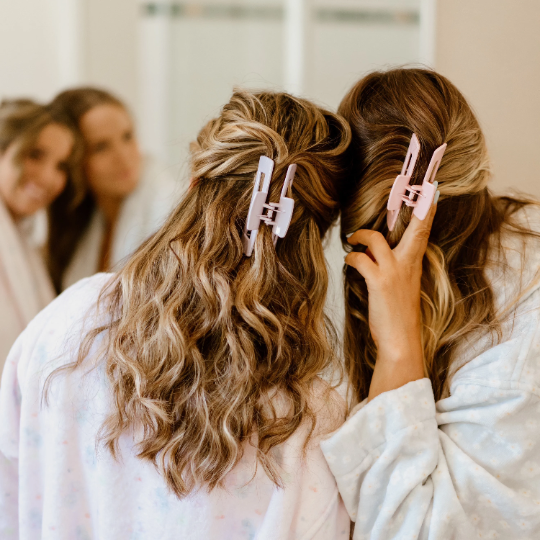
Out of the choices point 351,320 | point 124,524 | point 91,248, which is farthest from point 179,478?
point 91,248

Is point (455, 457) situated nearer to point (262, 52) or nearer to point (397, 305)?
point (397, 305)

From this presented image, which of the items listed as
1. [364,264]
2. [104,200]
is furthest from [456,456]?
[104,200]

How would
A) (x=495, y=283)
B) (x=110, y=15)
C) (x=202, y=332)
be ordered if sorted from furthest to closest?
1. (x=110, y=15)
2. (x=495, y=283)
3. (x=202, y=332)

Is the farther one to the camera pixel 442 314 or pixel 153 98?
pixel 153 98

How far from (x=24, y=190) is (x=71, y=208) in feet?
0.34

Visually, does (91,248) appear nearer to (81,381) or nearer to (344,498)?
(81,381)

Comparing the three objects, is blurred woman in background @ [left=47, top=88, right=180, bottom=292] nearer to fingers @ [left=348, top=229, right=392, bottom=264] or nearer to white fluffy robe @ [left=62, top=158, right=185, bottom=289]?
white fluffy robe @ [left=62, top=158, right=185, bottom=289]

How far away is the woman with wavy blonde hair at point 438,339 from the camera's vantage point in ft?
2.31

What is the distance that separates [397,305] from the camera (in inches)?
29.6

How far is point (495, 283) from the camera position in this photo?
2.64ft

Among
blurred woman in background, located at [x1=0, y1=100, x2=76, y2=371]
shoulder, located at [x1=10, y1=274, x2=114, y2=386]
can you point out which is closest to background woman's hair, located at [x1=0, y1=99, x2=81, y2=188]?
blurred woman in background, located at [x1=0, y1=100, x2=76, y2=371]

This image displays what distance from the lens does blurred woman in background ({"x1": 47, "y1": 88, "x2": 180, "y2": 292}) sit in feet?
4.12

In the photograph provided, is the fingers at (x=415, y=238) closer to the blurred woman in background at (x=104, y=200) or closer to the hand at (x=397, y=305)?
the hand at (x=397, y=305)

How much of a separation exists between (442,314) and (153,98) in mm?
859
